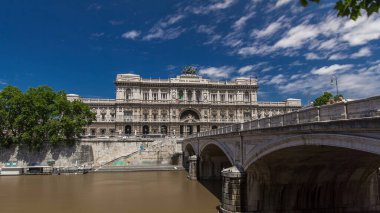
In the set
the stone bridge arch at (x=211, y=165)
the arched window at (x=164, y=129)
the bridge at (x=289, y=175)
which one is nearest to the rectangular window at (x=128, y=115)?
the arched window at (x=164, y=129)

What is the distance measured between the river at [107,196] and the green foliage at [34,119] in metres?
16.8

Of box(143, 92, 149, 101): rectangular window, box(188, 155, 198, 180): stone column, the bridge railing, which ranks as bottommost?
box(188, 155, 198, 180): stone column

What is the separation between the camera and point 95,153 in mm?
66188

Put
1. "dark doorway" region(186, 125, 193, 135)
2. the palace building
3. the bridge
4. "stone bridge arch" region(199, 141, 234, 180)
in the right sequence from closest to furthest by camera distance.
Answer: the bridge < "stone bridge arch" region(199, 141, 234, 180) < the palace building < "dark doorway" region(186, 125, 193, 135)

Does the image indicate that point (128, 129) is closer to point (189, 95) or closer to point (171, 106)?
point (171, 106)

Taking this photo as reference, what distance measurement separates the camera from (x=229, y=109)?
9675 cm

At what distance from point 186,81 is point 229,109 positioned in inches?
628

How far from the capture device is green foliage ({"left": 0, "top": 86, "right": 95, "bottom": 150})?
58719mm

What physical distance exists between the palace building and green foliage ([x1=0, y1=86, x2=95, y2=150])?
2732cm

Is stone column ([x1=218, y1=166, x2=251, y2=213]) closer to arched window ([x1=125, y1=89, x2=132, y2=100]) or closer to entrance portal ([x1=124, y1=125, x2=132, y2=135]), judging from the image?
entrance portal ([x1=124, y1=125, x2=132, y2=135])

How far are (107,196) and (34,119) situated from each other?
114ft

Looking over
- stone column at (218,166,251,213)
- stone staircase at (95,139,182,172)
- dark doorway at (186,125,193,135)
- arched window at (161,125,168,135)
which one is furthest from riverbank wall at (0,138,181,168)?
stone column at (218,166,251,213)

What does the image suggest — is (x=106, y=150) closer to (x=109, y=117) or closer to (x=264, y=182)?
(x=109, y=117)

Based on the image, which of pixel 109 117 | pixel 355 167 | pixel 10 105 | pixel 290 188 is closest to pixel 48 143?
pixel 10 105
